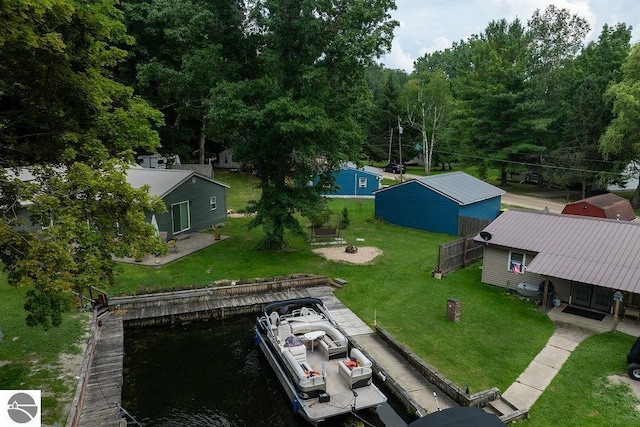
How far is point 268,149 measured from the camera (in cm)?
2192

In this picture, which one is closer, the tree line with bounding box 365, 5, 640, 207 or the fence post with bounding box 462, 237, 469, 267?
the fence post with bounding box 462, 237, 469, 267

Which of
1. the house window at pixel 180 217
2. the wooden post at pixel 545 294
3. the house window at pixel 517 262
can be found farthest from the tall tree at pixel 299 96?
the wooden post at pixel 545 294

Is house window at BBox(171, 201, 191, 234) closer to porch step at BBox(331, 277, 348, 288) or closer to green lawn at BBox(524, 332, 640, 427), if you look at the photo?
porch step at BBox(331, 277, 348, 288)

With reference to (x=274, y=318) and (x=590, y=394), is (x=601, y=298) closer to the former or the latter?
(x=590, y=394)

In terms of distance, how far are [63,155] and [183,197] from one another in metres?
15.4

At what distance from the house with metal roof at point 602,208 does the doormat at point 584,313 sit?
11720 mm

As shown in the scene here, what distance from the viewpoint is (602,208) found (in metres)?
25.9

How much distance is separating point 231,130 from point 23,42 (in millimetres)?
14628

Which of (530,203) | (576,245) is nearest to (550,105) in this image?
(530,203)

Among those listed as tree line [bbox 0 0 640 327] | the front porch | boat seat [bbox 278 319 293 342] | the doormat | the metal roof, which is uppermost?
tree line [bbox 0 0 640 327]

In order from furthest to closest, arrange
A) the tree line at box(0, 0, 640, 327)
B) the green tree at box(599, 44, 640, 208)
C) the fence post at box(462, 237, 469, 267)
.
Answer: the green tree at box(599, 44, 640, 208) < the fence post at box(462, 237, 469, 267) < the tree line at box(0, 0, 640, 327)

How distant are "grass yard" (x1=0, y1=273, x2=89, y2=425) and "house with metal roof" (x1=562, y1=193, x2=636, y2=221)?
2702 cm

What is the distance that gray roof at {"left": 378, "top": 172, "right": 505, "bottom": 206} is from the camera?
27958 mm

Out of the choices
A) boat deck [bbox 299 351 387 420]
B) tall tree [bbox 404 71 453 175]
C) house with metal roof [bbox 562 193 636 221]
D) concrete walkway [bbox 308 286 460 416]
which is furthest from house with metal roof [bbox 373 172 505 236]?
tall tree [bbox 404 71 453 175]
